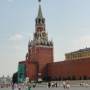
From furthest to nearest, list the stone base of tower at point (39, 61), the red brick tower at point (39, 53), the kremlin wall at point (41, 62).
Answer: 1. the red brick tower at point (39, 53)
2. the stone base of tower at point (39, 61)
3. the kremlin wall at point (41, 62)

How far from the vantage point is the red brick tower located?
7888 centimetres

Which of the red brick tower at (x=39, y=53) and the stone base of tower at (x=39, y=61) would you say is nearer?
the stone base of tower at (x=39, y=61)

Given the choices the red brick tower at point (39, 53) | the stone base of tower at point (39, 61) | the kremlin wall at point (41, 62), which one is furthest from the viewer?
the red brick tower at point (39, 53)

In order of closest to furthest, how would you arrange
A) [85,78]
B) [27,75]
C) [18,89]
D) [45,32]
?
1. [18,89]
2. [85,78]
3. [27,75]
4. [45,32]

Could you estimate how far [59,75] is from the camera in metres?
76.2

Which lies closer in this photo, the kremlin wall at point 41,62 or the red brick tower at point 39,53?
the kremlin wall at point 41,62

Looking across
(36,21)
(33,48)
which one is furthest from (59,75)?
(36,21)

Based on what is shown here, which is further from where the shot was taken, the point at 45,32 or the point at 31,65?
the point at 45,32

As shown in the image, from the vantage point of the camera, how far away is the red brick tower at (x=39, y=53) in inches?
3105

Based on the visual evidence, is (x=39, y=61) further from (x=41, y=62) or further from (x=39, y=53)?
(x=39, y=53)

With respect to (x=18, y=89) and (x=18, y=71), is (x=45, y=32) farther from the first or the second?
(x=18, y=89)

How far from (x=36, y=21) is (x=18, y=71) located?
13.5m

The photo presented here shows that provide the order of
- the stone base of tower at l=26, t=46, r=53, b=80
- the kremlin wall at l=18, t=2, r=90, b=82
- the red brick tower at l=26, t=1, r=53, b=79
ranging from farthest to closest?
the red brick tower at l=26, t=1, r=53, b=79, the stone base of tower at l=26, t=46, r=53, b=80, the kremlin wall at l=18, t=2, r=90, b=82

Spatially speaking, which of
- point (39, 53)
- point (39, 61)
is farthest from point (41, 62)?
point (39, 53)
